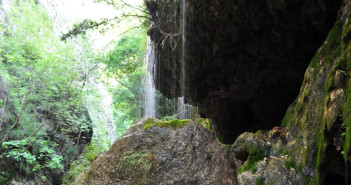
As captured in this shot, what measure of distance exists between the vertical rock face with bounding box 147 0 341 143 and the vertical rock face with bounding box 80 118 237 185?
3.50 m

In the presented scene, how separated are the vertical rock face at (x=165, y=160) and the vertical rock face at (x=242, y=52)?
11.5ft

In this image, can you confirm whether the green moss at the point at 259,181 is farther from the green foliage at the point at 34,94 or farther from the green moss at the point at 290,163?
the green foliage at the point at 34,94

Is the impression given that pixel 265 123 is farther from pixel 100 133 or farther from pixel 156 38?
pixel 100 133

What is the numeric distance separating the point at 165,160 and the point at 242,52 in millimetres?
4631

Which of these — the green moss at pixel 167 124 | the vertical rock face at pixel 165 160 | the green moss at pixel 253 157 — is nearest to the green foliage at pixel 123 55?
the green moss at pixel 253 157

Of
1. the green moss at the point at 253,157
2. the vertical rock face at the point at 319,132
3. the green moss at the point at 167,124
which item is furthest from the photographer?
the green moss at the point at 253,157

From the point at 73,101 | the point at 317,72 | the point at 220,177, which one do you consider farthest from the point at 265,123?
the point at 73,101

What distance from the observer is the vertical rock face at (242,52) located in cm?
564

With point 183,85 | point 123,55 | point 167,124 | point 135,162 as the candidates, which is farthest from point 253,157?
point 123,55

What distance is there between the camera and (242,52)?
22.8 ft

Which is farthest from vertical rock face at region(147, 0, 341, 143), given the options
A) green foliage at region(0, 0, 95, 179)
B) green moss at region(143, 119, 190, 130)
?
green foliage at region(0, 0, 95, 179)

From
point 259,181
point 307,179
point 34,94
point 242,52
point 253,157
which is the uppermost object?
point 242,52

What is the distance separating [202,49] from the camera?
7086 mm

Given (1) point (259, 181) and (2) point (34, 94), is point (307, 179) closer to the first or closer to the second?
(1) point (259, 181)
